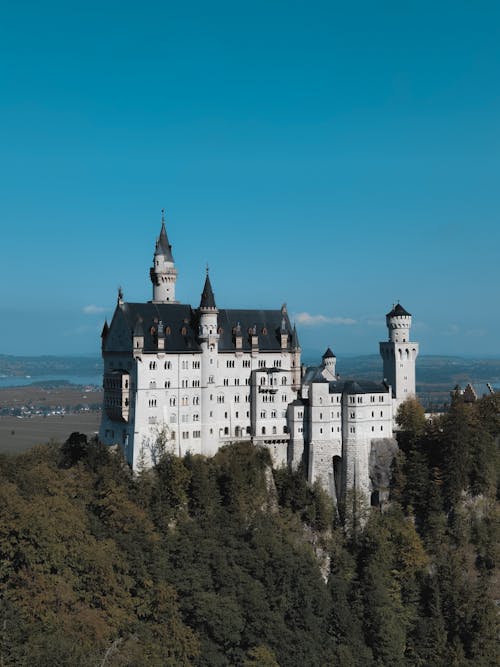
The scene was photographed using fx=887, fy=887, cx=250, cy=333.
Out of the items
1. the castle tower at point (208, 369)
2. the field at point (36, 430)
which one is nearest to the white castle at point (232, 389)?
the castle tower at point (208, 369)

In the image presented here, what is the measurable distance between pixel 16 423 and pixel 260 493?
133m

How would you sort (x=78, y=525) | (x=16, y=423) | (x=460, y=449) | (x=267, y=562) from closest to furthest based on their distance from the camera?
(x=78, y=525), (x=267, y=562), (x=460, y=449), (x=16, y=423)

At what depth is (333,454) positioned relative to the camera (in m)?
75.2

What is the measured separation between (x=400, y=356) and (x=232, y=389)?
1607 centimetres

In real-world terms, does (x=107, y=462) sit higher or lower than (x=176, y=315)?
lower

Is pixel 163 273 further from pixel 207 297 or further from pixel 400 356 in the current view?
pixel 400 356

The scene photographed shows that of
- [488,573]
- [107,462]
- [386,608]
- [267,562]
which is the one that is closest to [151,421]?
[107,462]

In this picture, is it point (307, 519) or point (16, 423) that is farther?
point (16, 423)

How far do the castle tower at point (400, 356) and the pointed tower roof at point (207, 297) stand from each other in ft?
56.8

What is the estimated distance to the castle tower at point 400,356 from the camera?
79.9 m

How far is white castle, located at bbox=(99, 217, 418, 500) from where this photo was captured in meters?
70.2

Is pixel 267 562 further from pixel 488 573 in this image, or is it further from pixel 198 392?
pixel 488 573

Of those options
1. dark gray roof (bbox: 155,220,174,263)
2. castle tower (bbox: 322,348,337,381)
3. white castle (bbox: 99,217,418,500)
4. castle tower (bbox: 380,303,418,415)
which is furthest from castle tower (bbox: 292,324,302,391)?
dark gray roof (bbox: 155,220,174,263)

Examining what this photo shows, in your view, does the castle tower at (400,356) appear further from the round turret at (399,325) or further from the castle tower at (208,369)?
the castle tower at (208,369)
